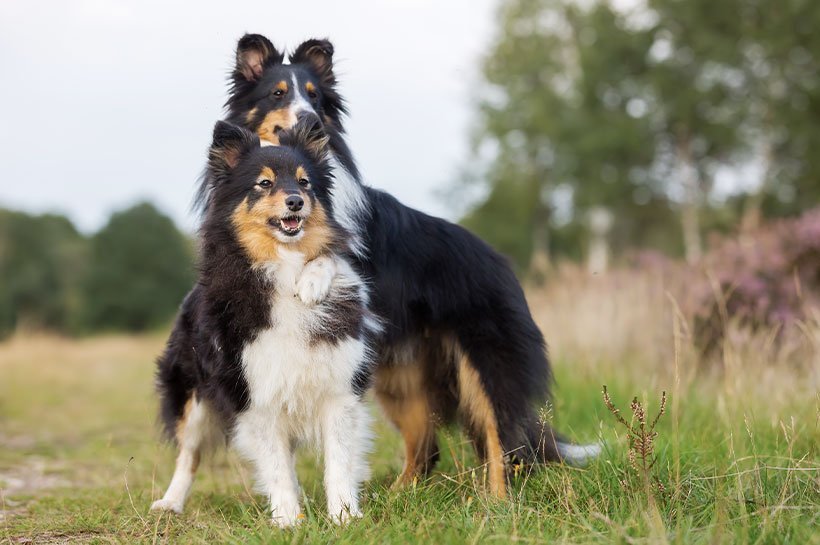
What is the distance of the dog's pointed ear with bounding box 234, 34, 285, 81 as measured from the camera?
14.8 ft

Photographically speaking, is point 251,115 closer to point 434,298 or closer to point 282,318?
point 282,318

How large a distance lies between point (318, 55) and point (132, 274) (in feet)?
108

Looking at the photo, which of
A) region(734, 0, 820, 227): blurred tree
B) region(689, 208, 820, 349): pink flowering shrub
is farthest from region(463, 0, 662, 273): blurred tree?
region(689, 208, 820, 349): pink flowering shrub

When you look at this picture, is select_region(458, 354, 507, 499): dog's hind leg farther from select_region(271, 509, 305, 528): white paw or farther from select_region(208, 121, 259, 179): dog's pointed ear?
select_region(208, 121, 259, 179): dog's pointed ear

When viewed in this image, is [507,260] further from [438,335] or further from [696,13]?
[696,13]

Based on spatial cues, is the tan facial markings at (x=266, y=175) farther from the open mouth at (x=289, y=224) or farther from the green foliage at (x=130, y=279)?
the green foliage at (x=130, y=279)

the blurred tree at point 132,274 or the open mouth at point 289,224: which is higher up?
the open mouth at point 289,224

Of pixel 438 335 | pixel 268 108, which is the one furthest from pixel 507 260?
pixel 268 108

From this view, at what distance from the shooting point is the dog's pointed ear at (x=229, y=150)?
3955 millimetres

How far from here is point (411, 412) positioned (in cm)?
491

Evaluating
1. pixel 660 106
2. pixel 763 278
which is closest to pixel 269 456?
pixel 763 278

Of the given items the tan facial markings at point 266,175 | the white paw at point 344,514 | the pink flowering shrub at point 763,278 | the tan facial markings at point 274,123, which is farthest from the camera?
the pink flowering shrub at point 763,278

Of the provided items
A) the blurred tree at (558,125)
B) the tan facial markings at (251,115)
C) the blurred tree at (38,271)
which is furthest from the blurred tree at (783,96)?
the blurred tree at (38,271)

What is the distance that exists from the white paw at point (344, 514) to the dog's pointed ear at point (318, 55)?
8.10 ft
